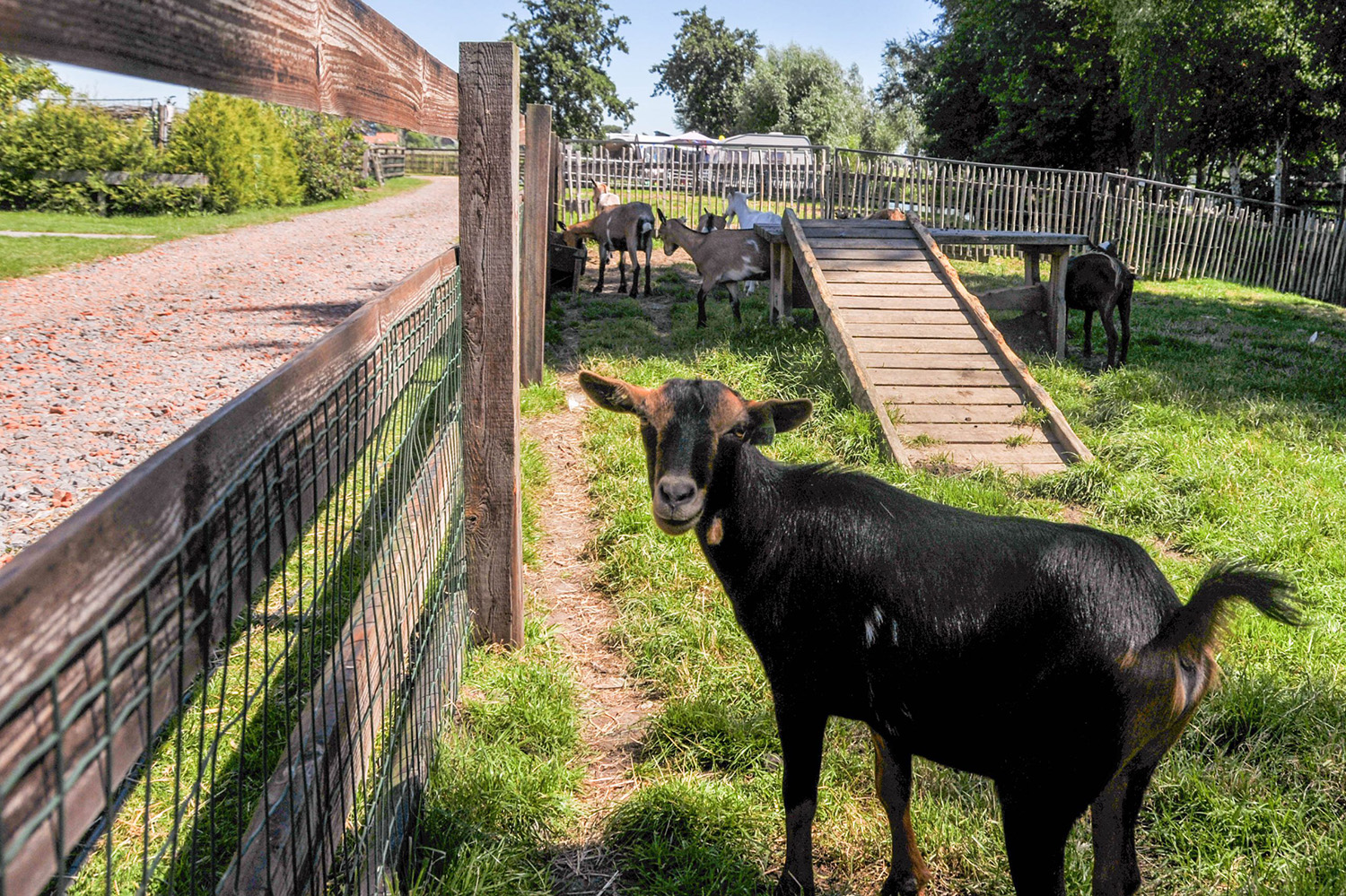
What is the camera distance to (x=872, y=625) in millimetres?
2717

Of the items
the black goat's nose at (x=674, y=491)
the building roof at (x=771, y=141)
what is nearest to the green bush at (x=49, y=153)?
the black goat's nose at (x=674, y=491)

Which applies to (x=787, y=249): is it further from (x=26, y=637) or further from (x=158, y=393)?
(x=26, y=637)

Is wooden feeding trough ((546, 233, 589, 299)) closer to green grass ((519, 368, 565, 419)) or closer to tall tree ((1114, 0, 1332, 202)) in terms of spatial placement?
green grass ((519, 368, 565, 419))

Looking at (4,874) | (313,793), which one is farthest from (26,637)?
(313,793)

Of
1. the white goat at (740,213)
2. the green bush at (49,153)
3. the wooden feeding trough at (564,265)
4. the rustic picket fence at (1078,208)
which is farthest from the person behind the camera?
the green bush at (49,153)

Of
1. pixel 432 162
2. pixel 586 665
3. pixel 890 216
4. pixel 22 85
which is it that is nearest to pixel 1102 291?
pixel 890 216

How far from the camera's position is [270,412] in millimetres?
1595

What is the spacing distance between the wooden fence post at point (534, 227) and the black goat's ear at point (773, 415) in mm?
5768

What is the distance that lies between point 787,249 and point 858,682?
9421mm

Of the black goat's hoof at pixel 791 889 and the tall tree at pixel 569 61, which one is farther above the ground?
the tall tree at pixel 569 61

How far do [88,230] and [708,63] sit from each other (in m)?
76.3

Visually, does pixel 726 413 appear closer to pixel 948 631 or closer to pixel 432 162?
pixel 948 631

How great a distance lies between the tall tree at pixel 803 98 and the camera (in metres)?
62.0

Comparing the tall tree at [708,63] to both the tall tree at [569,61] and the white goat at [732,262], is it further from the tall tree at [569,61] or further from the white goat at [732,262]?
the white goat at [732,262]
